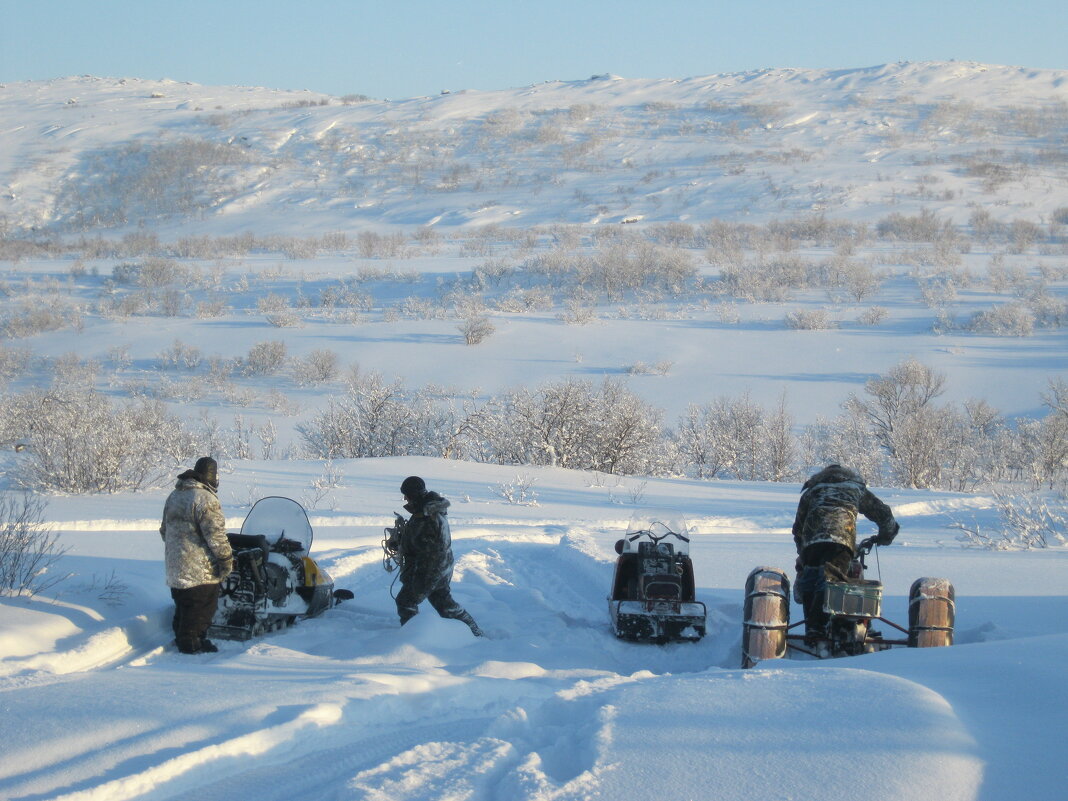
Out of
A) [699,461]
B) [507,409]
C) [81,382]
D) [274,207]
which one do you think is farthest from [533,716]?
[274,207]

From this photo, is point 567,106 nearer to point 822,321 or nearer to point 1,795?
point 822,321

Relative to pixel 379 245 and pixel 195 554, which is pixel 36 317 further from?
pixel 195 554

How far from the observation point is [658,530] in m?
7.74

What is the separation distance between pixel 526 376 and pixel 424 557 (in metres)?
18.4

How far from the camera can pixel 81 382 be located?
24.8m

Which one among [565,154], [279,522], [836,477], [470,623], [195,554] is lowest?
[470,623]

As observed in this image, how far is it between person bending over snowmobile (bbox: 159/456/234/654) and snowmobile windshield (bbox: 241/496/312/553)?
0.93m

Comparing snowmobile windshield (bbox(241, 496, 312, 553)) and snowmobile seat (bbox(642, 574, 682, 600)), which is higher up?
snowmobile windshield (bbox(241, 496, 312, 553))

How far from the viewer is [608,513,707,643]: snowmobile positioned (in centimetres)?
691

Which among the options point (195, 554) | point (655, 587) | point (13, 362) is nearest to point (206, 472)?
point (195, 554)

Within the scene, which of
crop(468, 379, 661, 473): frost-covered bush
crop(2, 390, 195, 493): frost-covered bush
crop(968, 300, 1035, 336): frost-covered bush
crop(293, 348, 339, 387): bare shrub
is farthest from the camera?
crop(968, 300, 1035, 336): frost-covered bush

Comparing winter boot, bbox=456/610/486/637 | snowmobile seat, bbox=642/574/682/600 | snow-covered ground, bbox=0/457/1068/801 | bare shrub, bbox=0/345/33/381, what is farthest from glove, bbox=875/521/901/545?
bare shrub, bbox=0/345/33/381

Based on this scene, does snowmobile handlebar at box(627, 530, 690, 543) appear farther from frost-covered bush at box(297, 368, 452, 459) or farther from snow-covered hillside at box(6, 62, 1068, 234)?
snow-covered hillside at box(6, 62, 1068, 234)

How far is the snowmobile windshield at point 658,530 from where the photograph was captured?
297 inches
